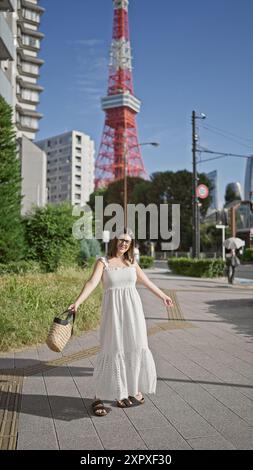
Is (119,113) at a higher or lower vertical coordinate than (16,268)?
higher

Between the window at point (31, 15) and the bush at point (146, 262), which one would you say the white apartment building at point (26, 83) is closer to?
the window at point (31, 15)

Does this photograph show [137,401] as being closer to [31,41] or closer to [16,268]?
[16,268]

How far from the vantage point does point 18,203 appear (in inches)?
666

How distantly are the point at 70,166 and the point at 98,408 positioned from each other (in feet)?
420

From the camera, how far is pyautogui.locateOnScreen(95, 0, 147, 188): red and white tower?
8619 centimetres

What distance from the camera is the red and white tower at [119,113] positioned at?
86.2 metres

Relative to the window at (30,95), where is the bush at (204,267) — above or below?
below

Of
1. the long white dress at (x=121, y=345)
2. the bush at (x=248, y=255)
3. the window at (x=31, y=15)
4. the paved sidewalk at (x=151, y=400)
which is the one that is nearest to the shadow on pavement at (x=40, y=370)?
the paved sidewalk at (x=151, y=400)

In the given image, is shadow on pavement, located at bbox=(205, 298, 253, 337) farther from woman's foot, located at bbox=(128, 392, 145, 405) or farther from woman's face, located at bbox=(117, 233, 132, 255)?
woman's face, located at bbox=(117, 233, 132, 255)

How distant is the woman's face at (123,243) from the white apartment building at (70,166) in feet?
401

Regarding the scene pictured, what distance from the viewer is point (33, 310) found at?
738 cm

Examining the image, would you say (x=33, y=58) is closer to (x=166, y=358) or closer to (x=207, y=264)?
(x=207, y=264)

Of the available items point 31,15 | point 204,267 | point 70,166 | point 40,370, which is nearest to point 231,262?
point 204,267

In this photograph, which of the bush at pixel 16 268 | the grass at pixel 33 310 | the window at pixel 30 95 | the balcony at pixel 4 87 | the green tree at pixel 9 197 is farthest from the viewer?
the window at pixel 30 95
